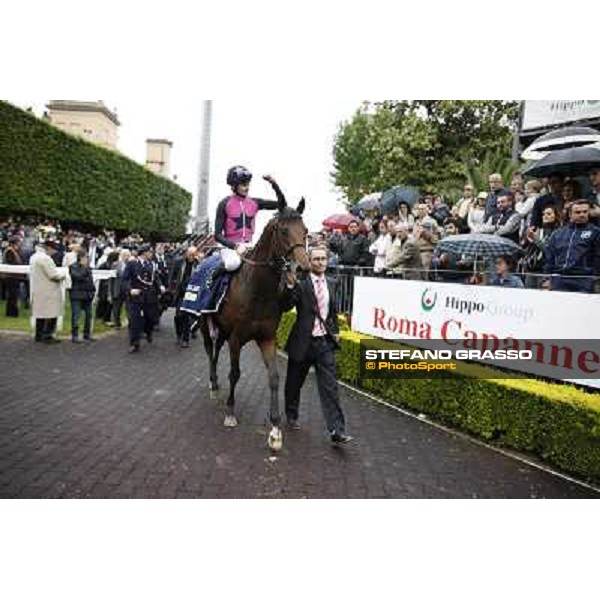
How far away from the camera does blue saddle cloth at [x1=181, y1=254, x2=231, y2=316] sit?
689 cm

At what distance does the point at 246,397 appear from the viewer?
7.79 metres

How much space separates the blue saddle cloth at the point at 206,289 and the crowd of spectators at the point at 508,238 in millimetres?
2356

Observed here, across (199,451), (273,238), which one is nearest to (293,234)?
(273,238)

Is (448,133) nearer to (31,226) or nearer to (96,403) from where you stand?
(96,403)

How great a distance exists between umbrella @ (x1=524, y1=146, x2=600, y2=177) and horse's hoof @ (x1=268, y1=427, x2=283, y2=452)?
17.7 ft

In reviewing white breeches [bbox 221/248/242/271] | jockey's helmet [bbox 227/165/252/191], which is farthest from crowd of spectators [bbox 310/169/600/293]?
jockey's helmet [bbox 227/165/252/191]

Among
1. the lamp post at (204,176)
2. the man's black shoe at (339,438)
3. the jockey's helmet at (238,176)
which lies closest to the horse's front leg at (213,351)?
the lamp post at (204,176)

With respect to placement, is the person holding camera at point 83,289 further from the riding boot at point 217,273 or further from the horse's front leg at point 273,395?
the horse's front leg at point 273,395

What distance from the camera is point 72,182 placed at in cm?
1942

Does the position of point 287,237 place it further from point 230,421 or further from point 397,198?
point 397,198

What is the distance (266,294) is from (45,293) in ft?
19.9

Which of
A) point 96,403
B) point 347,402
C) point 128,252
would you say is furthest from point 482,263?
point 128,252

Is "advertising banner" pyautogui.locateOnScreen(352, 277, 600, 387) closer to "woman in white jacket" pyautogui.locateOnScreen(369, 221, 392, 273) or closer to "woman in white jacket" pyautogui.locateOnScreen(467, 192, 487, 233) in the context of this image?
"woman in white jacket" pyautogui.locateOnScreen(369, 221, 392, 273)

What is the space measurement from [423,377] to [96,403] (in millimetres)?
4233
